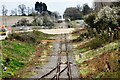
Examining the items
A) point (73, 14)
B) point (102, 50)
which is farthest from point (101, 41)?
point (73, 14)

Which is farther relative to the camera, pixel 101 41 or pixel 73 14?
pixel 73 14

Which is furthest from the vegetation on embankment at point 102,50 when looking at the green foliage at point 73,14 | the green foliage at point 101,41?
the green foliage at point 73,14

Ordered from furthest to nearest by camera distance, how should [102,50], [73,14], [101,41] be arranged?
1. [73,14]
2. [101,41]
3. [102,50]

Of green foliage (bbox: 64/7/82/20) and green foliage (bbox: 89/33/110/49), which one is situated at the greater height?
green foliage (bbox: 64/7/82/20)

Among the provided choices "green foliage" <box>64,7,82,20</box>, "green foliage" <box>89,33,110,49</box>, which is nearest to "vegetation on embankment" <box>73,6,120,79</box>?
"green foliage" <box>89,33,110,49</box>

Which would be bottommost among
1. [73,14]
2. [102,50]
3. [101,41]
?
[102,50]

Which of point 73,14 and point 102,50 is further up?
point 73,14

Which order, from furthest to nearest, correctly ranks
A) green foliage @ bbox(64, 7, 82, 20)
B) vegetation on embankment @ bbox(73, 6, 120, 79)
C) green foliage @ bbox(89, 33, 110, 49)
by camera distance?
green foliage @ bbox(64, 7, 82, 20) < green foliage @ bbox(89, 33, 110, 49) < vegetation on embankment @ bbox(73, 6, 120, 79)

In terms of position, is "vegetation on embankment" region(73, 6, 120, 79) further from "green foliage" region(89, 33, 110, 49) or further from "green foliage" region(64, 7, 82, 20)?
"green foliage" region(64, 7, 82, 20)

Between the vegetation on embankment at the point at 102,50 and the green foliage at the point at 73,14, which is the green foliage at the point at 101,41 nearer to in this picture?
Result: the vegetation on embankment at the point at 102,50

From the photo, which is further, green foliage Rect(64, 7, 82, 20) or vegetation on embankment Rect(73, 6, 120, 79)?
green foliage Rect(64, 7, 82, 20)

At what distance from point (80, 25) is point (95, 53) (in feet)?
80.9

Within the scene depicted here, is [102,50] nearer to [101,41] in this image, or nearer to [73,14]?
[101,41]

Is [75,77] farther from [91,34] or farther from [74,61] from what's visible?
[91,34]
